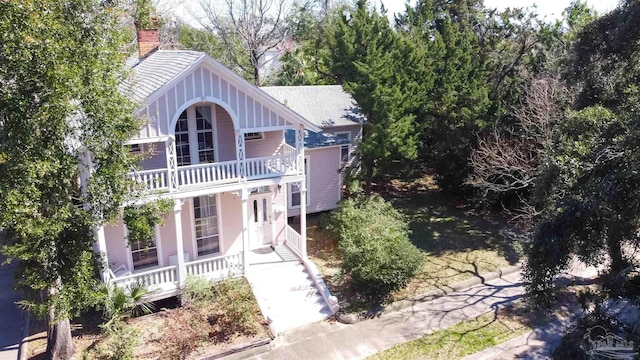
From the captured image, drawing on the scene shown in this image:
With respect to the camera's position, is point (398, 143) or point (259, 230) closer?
point (259, 230)

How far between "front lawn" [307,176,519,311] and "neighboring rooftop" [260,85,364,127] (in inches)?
197

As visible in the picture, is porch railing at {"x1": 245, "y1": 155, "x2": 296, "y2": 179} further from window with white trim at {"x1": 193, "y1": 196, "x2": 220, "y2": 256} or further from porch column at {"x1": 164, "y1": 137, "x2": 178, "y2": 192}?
porch column at {"x1": 164, "y1": 137, "x2": 178, "y2": 192}

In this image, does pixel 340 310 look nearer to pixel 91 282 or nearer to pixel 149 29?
pixel 91 282

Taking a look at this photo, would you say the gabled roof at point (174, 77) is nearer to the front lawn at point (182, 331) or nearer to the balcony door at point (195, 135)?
the balcony door at point (195, 135)

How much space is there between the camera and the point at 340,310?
571 inches

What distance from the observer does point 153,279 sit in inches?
569

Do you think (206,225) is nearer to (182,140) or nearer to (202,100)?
(182,140)

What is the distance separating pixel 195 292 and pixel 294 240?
15.2 ft

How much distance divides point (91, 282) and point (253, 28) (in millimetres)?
32766

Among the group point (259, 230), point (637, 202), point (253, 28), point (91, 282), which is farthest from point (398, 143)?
point (253, 28)

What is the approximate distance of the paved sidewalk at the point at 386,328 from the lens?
12758 millimetres

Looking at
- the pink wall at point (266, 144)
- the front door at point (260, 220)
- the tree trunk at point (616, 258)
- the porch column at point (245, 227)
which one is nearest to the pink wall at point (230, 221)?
the front door at point (260, 220)

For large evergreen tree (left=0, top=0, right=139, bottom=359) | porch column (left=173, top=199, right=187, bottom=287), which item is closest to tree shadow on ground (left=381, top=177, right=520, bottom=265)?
porch column (left=173, top=199, right=187, bottom=287)

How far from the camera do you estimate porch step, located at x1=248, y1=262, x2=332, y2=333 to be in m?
14.1
